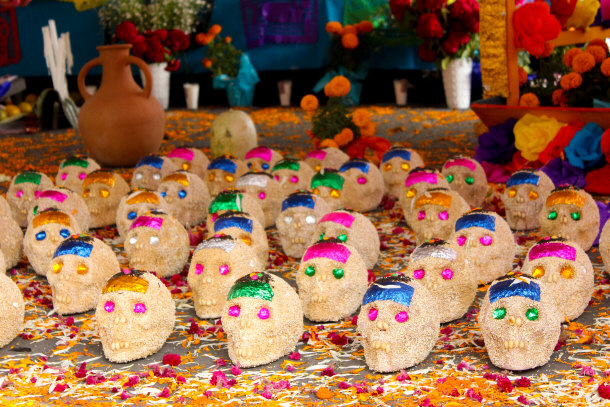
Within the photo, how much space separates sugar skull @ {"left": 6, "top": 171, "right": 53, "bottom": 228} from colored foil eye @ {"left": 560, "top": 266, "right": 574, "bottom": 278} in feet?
9.99

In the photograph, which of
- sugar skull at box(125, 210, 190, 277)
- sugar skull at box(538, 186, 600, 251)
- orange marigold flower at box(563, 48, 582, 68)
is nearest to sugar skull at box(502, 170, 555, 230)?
sugar skull at box(538, 186, 600, 251)

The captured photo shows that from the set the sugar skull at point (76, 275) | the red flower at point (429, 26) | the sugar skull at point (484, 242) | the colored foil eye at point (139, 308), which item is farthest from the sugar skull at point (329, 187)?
the red flower at point (429, 26)

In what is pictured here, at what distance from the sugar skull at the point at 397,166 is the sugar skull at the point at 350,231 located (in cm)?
134

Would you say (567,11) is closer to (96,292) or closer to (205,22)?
(96,292)

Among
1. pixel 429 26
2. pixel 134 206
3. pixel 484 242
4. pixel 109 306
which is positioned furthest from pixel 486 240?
pixel 429 26

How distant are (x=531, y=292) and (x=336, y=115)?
3.38 m

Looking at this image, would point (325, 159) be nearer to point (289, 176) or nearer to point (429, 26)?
point (289, 176)

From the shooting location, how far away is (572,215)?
3641mm

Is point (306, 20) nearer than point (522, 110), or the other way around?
point (522, 110)

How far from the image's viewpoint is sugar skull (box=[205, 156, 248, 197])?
15.8 feet

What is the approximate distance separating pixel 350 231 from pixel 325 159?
5.38ft

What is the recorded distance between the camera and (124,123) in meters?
5.86

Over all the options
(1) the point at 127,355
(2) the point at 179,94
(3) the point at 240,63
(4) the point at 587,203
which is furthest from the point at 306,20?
(1) the point at 127,355

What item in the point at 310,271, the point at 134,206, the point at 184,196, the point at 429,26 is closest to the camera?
the point at 310,271
